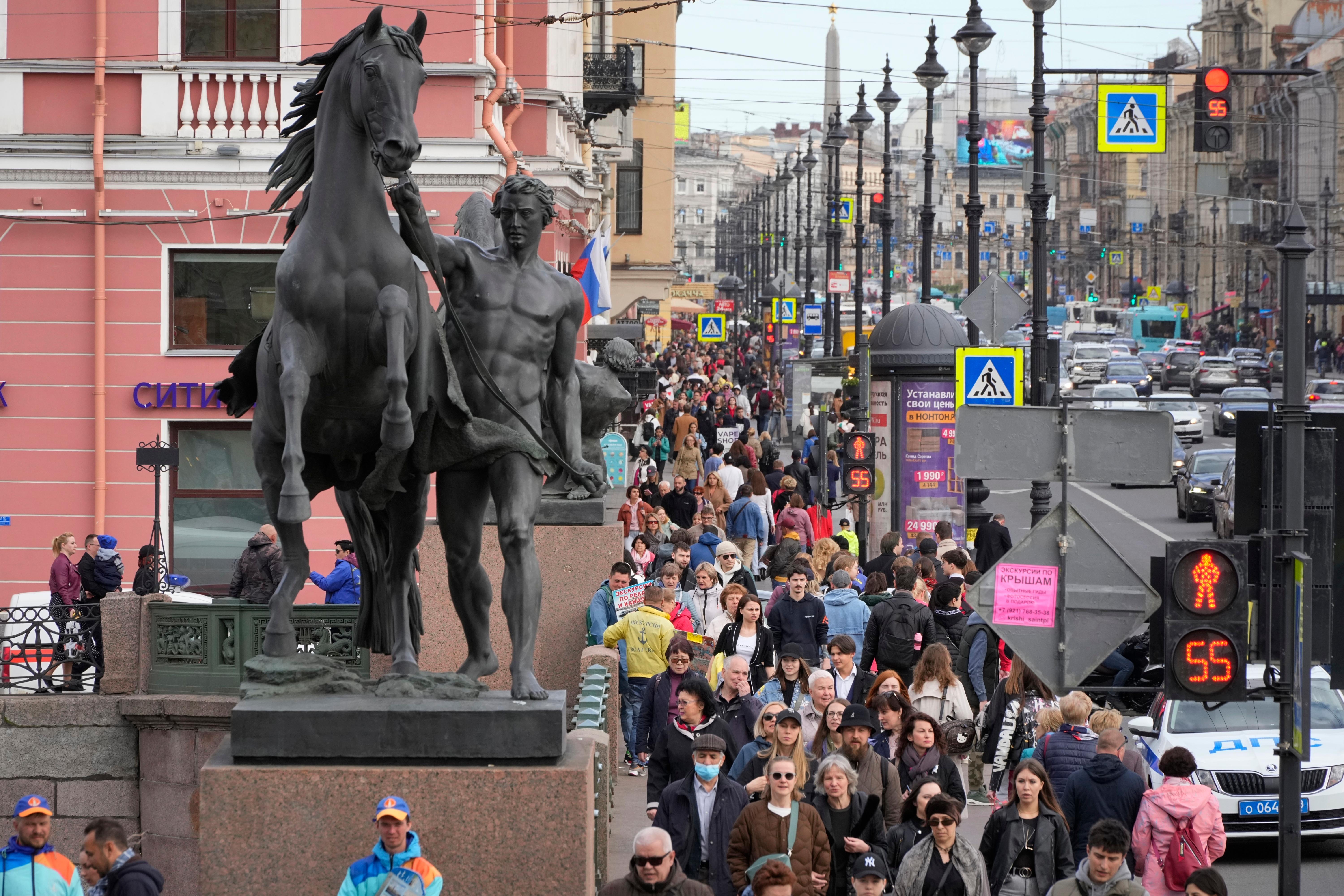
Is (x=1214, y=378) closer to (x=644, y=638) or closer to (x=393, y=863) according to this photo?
(x=644, y=638)

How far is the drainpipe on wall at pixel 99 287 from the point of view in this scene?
21.5m

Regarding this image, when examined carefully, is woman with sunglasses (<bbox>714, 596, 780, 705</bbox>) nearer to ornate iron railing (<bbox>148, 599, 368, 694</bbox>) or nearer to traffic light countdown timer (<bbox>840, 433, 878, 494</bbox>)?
ornate iron railing (<bbox>148, 599, 368, 694</bbox>)

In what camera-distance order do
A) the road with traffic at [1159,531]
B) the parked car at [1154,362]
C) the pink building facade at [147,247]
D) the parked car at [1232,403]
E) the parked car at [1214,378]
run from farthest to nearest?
1. the parked car at [1154,362]
2. the parked car at [1214,378]
3. the parked car at [1232,403]
4. the pink building facade at [147,247]
5. the road with traffic at [1159,531]

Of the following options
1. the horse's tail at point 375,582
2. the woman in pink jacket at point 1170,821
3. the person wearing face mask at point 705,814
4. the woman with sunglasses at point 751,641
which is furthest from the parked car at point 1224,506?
the horse's tail at point 375,582

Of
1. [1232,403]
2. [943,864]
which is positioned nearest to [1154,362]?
[1232,403]

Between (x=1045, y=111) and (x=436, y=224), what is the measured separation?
286 inches

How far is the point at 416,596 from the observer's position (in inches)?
325

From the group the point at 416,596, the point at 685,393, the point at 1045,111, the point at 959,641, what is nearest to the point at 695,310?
the point at 685,393

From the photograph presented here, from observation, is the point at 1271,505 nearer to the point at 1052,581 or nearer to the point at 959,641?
the point at 1052,581

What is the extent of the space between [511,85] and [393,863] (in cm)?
1859

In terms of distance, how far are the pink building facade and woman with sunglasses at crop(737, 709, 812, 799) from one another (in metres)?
12.2

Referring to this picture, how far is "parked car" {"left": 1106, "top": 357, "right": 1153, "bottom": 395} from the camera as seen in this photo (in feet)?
223

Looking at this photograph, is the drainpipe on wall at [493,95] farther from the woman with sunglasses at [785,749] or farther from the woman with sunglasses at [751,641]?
the woman with sunglasses at [785,749]

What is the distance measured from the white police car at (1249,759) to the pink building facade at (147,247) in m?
10.1
